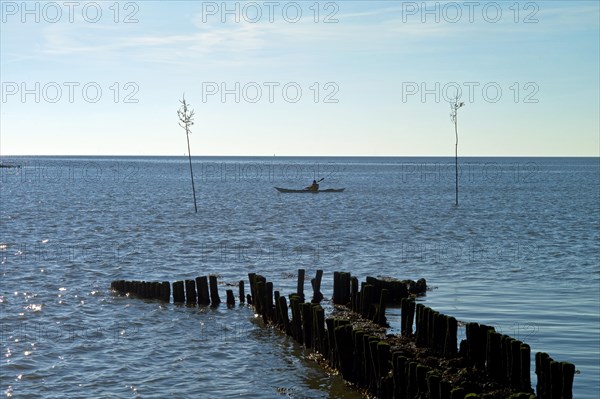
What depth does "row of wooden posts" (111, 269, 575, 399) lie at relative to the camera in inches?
577

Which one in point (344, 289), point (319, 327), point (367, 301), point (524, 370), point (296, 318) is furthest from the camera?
point (344, 289)

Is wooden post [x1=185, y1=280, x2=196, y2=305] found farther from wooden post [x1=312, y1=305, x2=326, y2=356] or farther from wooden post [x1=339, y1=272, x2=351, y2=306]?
wooden post [x1=312, y1=305, x2=326, y2=356]

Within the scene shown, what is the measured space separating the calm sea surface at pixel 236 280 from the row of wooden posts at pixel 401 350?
529 mm

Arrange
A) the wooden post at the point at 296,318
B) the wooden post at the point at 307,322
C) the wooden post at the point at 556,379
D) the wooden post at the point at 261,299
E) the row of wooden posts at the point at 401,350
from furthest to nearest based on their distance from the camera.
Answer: the wooden post at the point at 261,299 < the wooden post at the point at 296,318 < the wooden post at the point at 307,322 < the row of wooden posts at the point at 401,350 < the wooden post at the point at 556,379

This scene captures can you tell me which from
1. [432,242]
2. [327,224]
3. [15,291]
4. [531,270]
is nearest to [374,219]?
[327,224]

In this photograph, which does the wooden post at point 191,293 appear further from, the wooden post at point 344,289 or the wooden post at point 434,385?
the wooden post at point 434,385

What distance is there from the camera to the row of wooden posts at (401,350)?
14648 mm

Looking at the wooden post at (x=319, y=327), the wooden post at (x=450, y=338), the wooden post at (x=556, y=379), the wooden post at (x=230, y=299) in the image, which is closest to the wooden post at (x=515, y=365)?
the wooden post at (x=556, y=379)

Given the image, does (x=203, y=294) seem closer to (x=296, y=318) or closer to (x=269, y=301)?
→ (x=269, y=301)

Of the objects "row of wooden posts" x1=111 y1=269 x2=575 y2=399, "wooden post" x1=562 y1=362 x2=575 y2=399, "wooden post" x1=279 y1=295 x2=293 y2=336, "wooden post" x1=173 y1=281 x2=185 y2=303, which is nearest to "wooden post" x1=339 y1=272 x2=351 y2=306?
"row of wooden posts" x1=111 y1=269 x2=575 y2=399

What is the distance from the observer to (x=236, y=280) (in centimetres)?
3222

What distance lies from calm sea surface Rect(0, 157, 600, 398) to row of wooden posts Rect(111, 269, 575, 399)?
53cm

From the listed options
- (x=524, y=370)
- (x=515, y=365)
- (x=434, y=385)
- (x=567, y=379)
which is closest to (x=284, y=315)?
(x=515, y=365)

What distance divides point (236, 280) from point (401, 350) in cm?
1496
